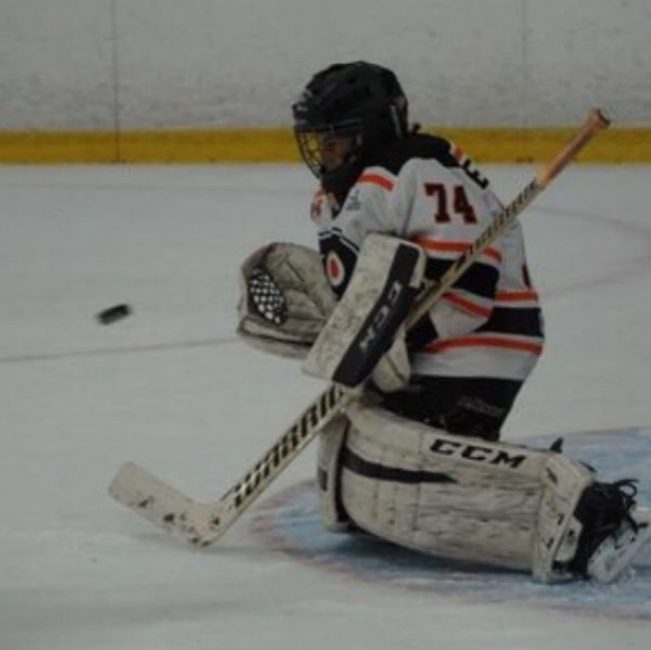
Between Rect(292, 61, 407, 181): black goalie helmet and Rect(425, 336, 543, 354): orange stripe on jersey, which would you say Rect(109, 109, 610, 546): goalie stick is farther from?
Rect(292, 61, 407, 181): black goalie helmet

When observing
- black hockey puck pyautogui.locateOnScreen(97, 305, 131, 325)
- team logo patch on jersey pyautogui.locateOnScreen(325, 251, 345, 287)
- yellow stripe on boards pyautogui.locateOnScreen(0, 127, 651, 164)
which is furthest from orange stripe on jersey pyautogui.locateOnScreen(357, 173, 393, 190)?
yellow stripe on boards pyautogui.locateOnScreen(0, 127, 651, 164)

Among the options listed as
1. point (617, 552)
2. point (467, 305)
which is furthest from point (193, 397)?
point (617, 552)

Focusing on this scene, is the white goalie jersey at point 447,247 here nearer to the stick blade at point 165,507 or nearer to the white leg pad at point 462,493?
the white leg pad at point 462,493

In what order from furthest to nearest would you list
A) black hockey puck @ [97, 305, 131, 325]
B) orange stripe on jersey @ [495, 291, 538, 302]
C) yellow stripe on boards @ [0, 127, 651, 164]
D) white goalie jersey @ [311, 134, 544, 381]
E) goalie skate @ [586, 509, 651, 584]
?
yellow stripe on boards @ [0, 127, 651, 164] → black hockey puck @ [97, 305, 131, 325] → orange stripe on jersey @ [495, 291, 538, 302] → white goalie jersey @ [311, 134, 544, 381] → goalie skate @ [586, 509, 651, 584]

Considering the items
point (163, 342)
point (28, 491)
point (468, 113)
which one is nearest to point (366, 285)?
point (28, 491)

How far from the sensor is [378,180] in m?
3.13

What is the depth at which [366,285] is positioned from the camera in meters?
3.04

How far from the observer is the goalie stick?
315 cm

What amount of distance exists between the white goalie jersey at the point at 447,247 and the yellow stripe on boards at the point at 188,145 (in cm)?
574

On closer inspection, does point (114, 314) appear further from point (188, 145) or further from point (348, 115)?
point (188, 145)

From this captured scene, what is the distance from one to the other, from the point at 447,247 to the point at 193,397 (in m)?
1.49

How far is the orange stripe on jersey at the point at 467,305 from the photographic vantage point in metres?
3.19

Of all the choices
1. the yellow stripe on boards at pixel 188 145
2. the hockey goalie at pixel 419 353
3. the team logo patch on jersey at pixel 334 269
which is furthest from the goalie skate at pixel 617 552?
the yellow stripe on boards at pixel 188 145

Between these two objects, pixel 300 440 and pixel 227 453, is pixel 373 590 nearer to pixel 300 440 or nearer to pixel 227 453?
pixel 300 440
